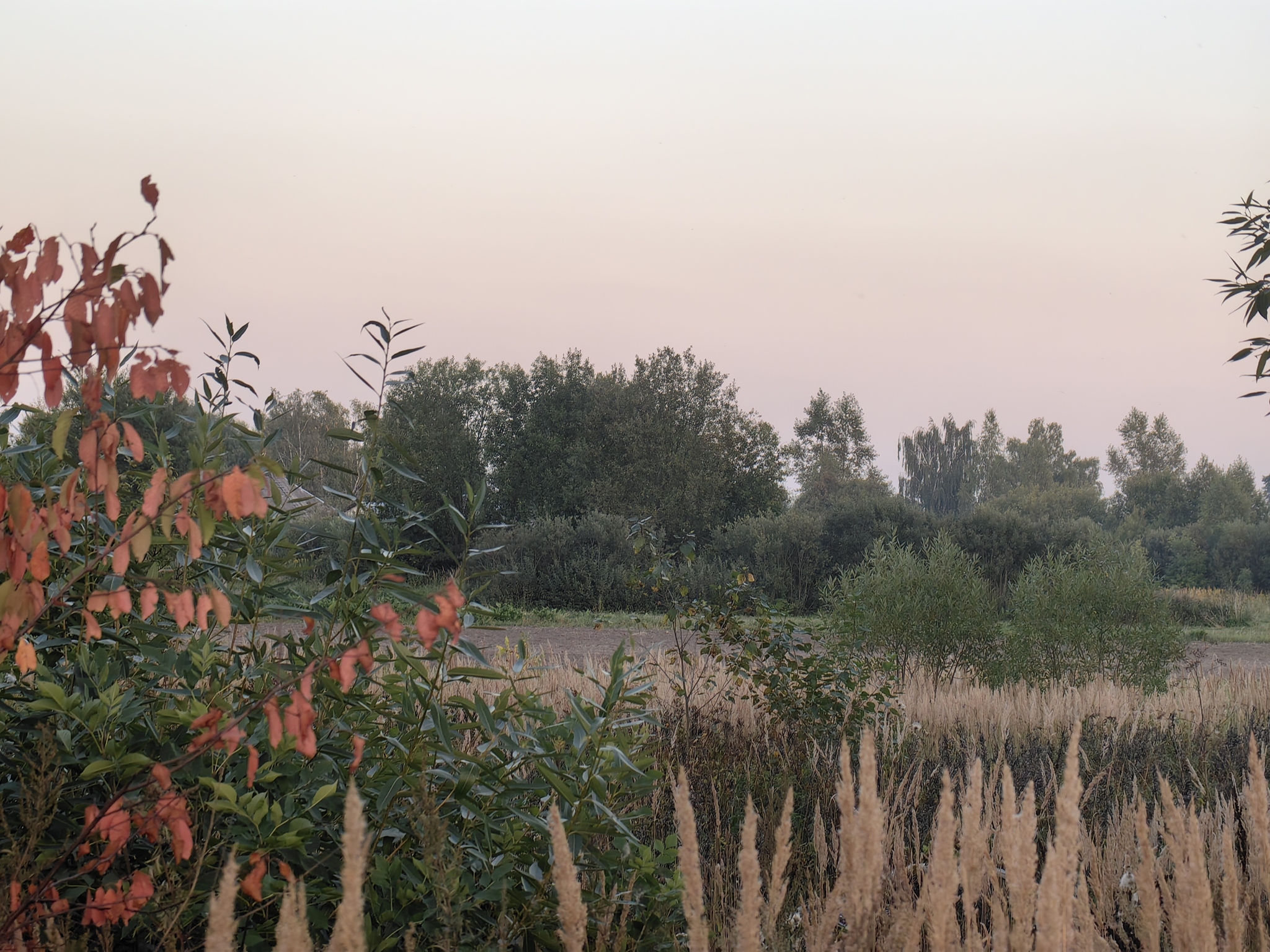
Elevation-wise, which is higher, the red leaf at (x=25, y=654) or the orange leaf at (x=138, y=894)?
the red leaf at (x=25, y=654)

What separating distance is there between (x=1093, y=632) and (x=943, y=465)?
59755mm

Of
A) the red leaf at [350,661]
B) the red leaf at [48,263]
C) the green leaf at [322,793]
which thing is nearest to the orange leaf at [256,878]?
the green leaf at [322,793]

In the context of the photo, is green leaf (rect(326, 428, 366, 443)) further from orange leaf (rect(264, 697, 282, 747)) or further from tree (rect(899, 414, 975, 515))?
tree (rect(899, 414, 975, 515))

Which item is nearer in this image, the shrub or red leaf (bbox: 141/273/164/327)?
red leaf (bbox: 141/273/164/327)

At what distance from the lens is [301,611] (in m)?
2.21

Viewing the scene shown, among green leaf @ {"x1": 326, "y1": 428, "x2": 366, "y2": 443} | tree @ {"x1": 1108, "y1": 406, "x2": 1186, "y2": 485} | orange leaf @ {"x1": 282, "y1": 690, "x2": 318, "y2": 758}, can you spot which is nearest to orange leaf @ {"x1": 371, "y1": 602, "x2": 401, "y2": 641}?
orange leaf @ {"x1": 282, "y1": 690, "x2": 318, "y2": 758}

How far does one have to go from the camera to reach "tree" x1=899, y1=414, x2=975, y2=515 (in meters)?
65.9

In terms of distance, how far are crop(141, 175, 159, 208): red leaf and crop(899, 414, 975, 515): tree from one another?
66980 millimetres

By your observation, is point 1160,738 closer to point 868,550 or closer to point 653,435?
point 868,550

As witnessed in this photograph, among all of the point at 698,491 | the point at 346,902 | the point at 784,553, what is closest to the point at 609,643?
the point at 784,553

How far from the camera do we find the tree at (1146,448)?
5909cm

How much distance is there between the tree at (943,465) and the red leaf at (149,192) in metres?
67.0

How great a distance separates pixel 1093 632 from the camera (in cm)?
934

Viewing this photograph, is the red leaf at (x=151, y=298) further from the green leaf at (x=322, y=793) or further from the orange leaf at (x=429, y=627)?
the green leaf at (x=322, y=793)
